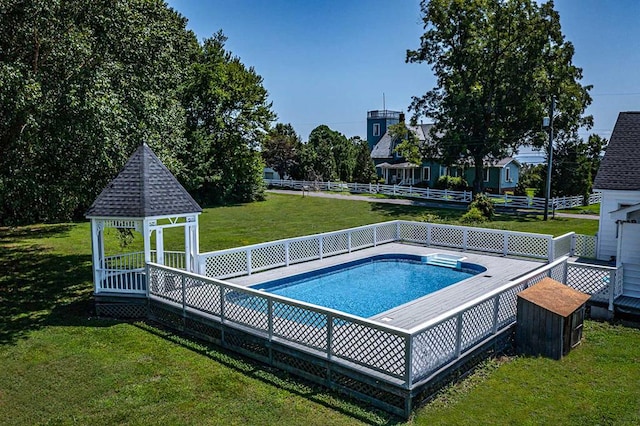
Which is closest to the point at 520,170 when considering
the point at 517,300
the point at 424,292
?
the point at 424,292

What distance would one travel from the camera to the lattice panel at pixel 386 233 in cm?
2008

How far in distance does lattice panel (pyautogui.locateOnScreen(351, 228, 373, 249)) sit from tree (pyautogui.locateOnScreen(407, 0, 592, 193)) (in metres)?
17.0

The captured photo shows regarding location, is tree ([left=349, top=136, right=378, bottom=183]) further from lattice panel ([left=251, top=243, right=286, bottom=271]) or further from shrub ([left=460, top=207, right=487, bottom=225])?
lattice panel ([left=251, top=243, right=286, bottom=271])

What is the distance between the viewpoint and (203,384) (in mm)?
7980

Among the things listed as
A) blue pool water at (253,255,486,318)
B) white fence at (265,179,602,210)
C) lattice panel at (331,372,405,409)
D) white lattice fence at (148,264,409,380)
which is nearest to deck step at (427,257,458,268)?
blue pool water at (253,255,486,318)

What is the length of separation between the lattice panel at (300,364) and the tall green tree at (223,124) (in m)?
27.6

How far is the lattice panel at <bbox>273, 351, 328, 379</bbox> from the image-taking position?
812cm

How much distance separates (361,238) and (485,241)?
4.85m

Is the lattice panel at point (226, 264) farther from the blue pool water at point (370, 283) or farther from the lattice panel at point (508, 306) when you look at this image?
the lattice panel at point (508, 306)

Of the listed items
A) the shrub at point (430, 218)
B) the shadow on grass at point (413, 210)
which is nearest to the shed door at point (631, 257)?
the shrub at point (430, 218)

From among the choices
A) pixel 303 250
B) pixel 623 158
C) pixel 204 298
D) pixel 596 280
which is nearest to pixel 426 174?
pixel 623 158

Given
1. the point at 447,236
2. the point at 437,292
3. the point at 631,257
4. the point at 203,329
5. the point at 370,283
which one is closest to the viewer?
the point at 203,329

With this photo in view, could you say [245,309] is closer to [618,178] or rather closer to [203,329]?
[203,329]

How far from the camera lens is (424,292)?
1488cm
